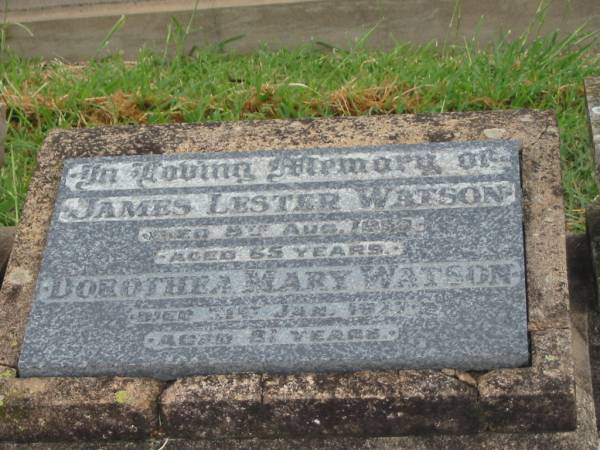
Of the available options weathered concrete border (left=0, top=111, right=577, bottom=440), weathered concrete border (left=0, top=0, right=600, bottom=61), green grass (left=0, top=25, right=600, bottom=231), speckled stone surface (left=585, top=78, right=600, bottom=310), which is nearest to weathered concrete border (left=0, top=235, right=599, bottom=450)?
weathered concrete border (left=0, top=111, right=577, bottom=440)

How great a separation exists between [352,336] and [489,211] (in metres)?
0.41

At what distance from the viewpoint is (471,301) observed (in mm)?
2381

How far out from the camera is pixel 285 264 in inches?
98.1

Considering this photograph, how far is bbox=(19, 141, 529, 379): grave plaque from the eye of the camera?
2.37m

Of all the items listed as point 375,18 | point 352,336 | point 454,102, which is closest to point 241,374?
point 352,336

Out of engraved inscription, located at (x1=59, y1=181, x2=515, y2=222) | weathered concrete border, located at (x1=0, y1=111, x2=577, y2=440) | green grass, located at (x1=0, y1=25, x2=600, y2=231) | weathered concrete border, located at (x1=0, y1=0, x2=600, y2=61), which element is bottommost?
weathered concrete border, located at (x1=0, y1=111, x2=577, y2=440)

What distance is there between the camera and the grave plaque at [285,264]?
7.77 feet

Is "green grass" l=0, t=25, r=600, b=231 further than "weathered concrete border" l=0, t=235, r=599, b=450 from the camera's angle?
Yes

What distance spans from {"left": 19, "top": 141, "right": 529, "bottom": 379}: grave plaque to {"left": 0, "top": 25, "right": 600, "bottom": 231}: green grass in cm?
87

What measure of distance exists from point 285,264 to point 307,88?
1.28m

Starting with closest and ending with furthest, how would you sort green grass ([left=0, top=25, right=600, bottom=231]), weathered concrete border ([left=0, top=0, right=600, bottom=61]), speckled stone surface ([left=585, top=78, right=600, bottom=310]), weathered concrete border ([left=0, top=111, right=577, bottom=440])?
weathered concrete border ([left=0, top=111, right=577, bottom=440])
speckled stone surface ([left=585, top=78, right=600, bottom=310])
green grass ([left=0, top=25, right=600, bottom=231])
weathered concrete border ([left=0, top=0, right=600, bottom=61])

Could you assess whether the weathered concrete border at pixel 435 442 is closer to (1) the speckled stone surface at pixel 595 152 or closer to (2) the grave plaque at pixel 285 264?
(2) the grave plaque at pixel 285 264

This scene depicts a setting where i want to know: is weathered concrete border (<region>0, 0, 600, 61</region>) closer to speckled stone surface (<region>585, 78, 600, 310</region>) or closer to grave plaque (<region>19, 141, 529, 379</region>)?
speckled stone surface (<region>585, 78, 600, 310</region>)

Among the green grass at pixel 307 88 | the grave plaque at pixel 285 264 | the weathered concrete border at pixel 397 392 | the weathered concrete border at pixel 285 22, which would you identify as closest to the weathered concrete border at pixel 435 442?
the weathered concrete border at pixel 397 392
